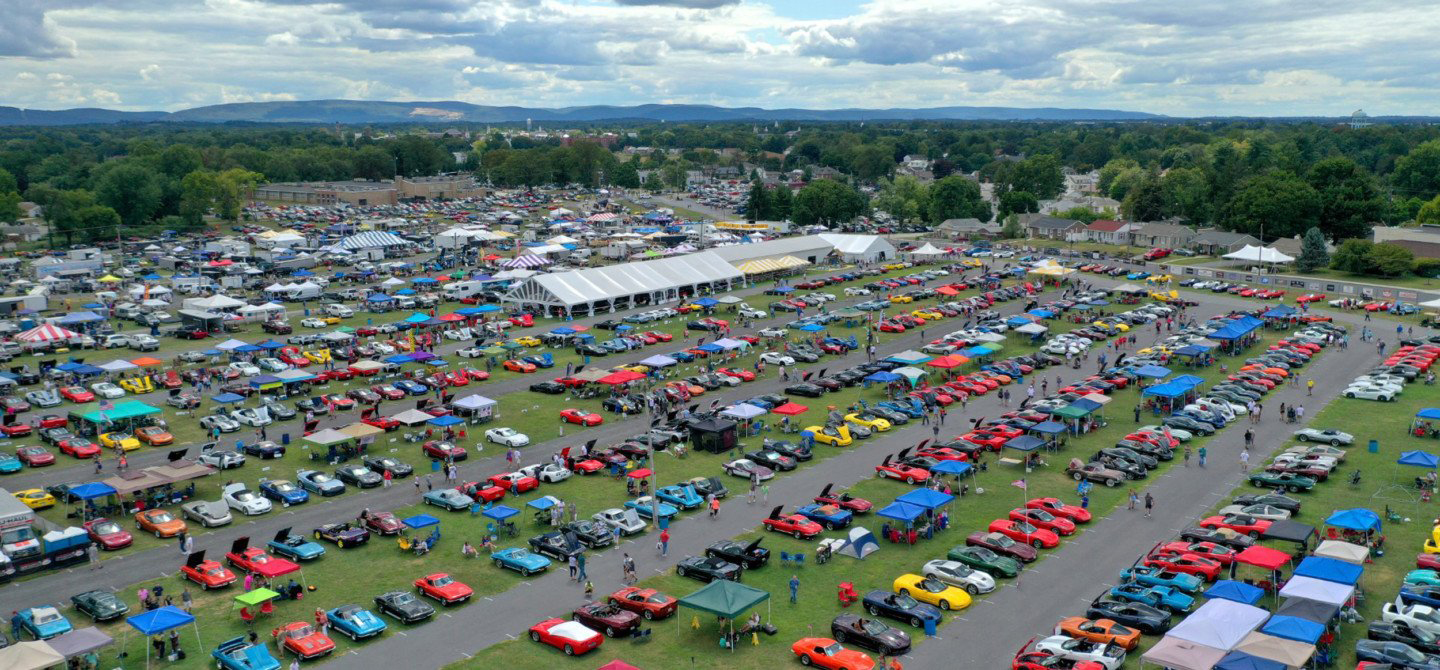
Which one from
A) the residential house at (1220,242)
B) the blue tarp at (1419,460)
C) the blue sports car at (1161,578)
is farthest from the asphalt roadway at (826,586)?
the residential house at (1220,242)

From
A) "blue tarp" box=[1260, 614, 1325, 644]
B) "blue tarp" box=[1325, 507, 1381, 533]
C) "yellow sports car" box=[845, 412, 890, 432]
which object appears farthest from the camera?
"yellow sports car" box=[845, 412, 890, 432]

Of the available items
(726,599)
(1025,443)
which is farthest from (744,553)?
(1025,443)

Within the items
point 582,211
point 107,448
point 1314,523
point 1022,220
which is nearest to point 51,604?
point 107,448

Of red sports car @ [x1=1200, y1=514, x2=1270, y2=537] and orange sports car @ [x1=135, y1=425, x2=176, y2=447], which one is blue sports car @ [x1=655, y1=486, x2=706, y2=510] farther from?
orange sports car @ [x1=135, y1=425, x2=176, y2=447]

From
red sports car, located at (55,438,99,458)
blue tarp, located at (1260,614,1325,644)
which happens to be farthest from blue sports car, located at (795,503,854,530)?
red sports car, located at (55,438,99,458)

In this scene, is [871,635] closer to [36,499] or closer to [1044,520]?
[1044,520]
